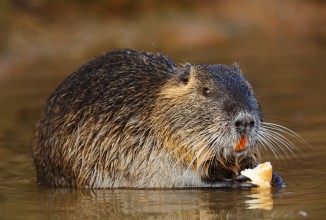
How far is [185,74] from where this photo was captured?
6.87 meters

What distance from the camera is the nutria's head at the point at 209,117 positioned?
6.38 metres

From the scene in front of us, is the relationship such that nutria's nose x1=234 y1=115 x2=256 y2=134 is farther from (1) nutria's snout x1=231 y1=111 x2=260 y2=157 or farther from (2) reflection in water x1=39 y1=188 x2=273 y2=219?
(2) reflection in water x1=39 y1=188 x2=273 y2=219

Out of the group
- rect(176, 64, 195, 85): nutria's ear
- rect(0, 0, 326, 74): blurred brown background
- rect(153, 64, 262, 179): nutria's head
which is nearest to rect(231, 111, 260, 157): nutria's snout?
rect(153, 64, 262, 179): nutria's head

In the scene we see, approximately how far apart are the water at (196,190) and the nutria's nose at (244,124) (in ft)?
1.33

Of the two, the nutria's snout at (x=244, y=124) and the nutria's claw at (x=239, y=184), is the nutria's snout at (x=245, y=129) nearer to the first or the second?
the nutria's snout at (x=244, y=124)

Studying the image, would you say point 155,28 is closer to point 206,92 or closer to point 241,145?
point 206,92

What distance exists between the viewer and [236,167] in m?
6.80

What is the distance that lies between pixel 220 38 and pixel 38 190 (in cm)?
1036

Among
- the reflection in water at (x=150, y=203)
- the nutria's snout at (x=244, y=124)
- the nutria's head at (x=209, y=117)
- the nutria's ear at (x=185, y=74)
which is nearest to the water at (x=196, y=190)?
the reflection in water at (x=150, y=203)

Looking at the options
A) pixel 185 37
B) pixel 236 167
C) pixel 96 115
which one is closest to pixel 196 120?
pixel 236 167

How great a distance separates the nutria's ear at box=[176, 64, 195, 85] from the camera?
6840mm

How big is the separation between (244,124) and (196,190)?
63 cm

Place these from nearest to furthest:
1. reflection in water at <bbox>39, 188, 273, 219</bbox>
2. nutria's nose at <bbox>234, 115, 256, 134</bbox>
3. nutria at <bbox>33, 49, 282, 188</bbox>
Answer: reflection in water at <bbox>39, 188, 273, 219</bbox>
nutria's nose at <bbox>234, 115, 256, 134</bbox>
nutria at <bbox>33, 49, 282, 188</bbox>

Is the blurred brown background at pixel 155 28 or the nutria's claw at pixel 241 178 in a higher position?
the blurred brown background at pixel 155 28
